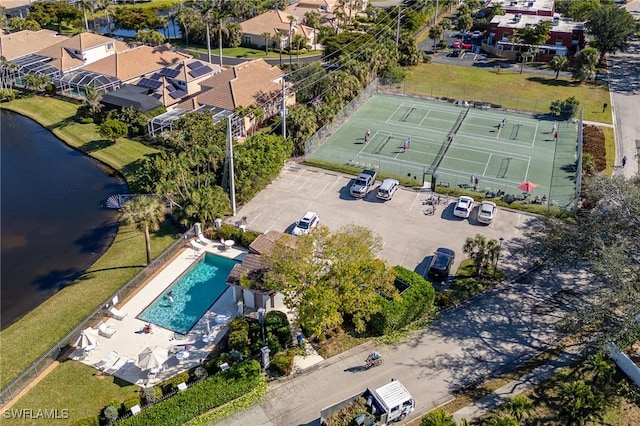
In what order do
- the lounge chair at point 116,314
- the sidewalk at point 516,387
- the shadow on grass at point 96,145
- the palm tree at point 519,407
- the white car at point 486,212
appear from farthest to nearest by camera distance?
the shadow on grass at point 96,145, the white car at point 486,212, the lounge chair at point 116,314, the sidewalk at point 516,387, the palm tree at point 519,407

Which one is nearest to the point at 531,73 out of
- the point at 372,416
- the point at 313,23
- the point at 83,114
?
the point at 313,23

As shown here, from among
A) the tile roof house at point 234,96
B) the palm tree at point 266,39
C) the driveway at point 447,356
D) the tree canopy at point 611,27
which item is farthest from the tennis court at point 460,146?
the tree canopy at point 611,27

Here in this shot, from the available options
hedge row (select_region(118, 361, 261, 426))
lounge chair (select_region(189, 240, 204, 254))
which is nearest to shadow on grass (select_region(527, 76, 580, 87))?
lounge chair (select_region(189, 240, 204, 254))

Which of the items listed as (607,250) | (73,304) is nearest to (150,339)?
(73,304)

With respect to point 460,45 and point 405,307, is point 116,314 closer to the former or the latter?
point 405,307

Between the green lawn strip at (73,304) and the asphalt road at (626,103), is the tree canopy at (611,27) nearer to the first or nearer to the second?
the asphalt road at (626,103)

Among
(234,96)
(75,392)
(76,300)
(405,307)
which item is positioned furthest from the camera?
(234,96)

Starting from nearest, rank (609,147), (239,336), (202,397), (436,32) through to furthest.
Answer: (202,397)
(239,336)
(609,147)
(436,32)
